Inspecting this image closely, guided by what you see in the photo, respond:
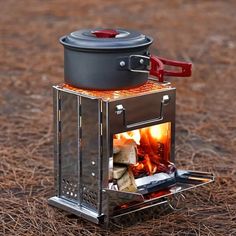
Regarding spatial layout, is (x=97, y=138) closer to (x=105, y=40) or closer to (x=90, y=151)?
(x=90, y=151)

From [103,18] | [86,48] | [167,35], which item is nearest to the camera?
[86,48]

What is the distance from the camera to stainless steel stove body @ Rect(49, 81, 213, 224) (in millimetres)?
3170

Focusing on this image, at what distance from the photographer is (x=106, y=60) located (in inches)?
124

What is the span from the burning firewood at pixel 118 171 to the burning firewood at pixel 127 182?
0.07 ft

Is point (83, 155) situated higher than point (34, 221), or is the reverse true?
point (83, 155)

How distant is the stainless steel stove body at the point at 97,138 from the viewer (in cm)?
A: 317

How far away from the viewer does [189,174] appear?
3.57 meters

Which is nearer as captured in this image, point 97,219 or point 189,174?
point 97,219

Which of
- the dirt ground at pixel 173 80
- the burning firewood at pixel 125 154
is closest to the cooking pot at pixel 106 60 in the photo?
the burning firewood at pixel 125 154

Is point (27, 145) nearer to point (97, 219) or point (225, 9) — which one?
point (97, 219)

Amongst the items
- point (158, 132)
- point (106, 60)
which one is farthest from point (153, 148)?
point (106, 60)

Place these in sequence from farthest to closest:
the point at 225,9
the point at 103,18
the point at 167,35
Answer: the point at 225,9, the point at 103,18, the point at 167,35

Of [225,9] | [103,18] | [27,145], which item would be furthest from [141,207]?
[225,9]

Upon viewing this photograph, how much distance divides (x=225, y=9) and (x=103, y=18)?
161 centimetres
